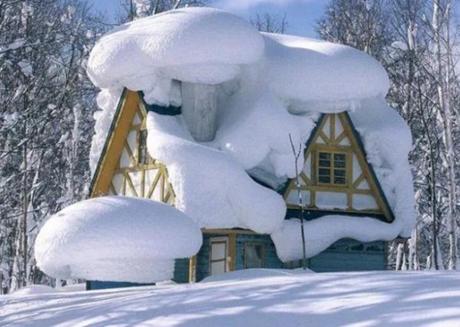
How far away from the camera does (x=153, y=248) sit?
15.8 m

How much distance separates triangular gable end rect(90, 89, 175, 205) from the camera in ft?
67.5

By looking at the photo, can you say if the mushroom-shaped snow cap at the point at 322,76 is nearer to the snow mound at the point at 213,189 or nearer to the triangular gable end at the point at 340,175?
the triangular gable end at the point at 340,175

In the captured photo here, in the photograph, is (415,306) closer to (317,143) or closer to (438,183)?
(317,143)

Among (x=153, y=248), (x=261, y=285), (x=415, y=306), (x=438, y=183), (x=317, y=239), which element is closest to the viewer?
(x=415, y=306)

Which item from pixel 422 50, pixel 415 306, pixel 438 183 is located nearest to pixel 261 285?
pixel 415 306

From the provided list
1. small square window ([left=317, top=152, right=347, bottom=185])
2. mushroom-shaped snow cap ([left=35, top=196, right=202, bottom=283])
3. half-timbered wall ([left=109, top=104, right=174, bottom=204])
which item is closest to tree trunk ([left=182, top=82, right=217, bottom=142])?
half-timbered wall ([left=109, top=104, right=174, bottom=204])

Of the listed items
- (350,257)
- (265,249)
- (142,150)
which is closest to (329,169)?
(350,257)

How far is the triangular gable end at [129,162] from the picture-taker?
67.5ft

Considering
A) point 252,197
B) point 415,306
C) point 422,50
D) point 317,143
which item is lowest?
point 415,306

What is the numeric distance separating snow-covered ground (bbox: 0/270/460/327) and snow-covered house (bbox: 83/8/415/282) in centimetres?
720

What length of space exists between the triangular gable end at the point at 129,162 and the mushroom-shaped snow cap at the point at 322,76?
11.4 ft

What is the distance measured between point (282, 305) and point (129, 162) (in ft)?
43.0

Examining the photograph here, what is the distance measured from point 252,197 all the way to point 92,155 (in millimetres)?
5463

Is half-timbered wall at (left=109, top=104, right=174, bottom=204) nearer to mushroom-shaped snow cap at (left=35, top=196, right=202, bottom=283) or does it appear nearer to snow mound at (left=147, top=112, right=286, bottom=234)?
snow mound at (left=147, top=112, right=286, bottom=234)
